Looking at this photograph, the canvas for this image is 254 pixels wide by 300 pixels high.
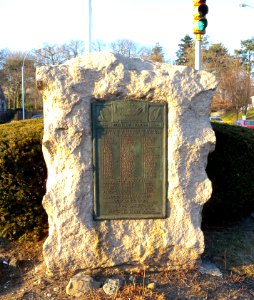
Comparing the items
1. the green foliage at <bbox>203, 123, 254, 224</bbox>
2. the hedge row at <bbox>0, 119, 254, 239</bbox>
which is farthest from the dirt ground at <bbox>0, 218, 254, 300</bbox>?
the green foliage at <bbox>203, 123, 254, 224</bbox>

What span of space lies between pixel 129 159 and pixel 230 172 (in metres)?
2.00

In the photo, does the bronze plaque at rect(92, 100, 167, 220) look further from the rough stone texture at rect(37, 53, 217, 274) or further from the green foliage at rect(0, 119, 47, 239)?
the green foliage at rect(0, 119, 47, 239)

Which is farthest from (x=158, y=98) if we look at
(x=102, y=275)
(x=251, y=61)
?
(x=251, y=61)

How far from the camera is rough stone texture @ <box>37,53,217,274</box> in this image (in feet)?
11.8

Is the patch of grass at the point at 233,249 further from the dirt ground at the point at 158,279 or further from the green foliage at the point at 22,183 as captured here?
the green foliage at the point at 22,183

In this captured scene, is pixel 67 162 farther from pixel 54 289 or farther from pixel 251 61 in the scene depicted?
pixel 251 61

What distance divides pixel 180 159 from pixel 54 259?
163 centimetres

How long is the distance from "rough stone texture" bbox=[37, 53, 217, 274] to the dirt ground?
18 centimetres

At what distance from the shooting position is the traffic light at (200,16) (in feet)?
22.9

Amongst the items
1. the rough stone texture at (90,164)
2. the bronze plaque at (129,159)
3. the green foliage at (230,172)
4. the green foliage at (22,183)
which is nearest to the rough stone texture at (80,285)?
the rough stone texture at (90,164)

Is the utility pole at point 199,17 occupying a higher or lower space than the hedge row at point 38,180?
higher

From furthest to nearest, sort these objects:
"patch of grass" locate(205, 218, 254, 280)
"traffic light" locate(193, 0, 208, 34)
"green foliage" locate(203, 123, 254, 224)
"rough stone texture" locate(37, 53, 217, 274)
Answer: "traffic light" locate(193, 0, 208, 34) → "green foliage" locate(203, 123, 254, 224) → "patch of grass" locate(205, 218, 254, 280) → "rough stone texture" locate(37, 53, 217, 274)

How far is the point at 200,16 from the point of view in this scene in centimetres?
709

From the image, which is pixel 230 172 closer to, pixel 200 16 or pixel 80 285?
pixel 80 285
